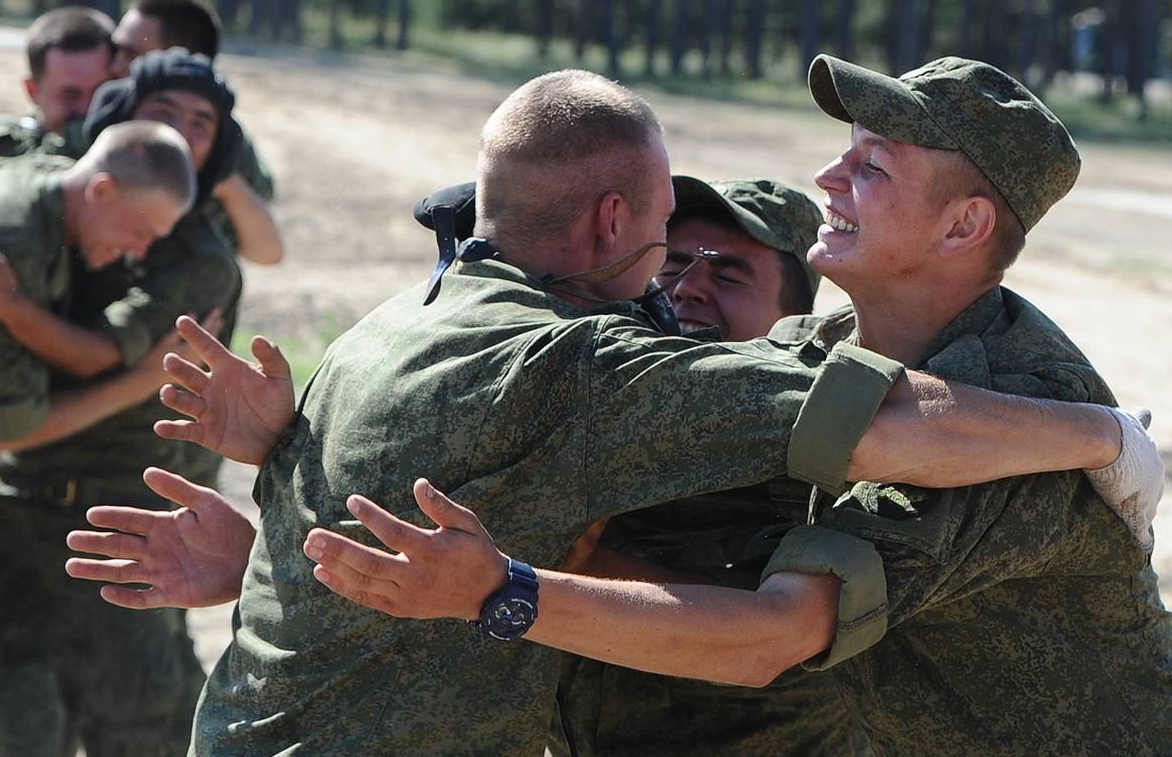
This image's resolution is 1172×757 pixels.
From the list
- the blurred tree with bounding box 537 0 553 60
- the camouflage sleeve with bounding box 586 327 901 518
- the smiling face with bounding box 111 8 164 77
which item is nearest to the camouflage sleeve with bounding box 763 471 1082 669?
the camouflage sleeve with bounding box 586 327 901 518

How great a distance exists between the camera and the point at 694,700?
11.4 ft

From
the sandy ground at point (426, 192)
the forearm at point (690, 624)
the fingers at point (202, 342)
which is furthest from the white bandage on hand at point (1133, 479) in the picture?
the sandy ground at point (426, 192)

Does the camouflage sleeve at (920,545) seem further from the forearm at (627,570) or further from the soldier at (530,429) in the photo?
the forearm at (627,570)

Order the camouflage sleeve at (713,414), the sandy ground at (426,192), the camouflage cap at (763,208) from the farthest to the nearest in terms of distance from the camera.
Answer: the sandy ground at (426,192)
the camouflage cap at (763,208)
the camouflage sleeve at (713,414)

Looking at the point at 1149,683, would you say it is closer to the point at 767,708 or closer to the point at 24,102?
the point at 767,708

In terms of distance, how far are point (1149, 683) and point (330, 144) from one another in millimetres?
20712

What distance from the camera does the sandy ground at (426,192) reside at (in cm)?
1383

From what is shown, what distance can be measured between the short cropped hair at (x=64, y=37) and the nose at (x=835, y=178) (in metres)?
4.40

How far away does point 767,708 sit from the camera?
11.4 ft

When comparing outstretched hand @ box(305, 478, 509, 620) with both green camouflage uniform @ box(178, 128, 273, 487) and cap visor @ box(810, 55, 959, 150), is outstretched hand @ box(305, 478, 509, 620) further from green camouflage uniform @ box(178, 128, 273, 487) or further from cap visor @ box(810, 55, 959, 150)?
green camouflage uniform @ box(178, 128, 273, 487)

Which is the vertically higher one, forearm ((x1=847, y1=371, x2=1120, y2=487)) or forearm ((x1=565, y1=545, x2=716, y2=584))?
forearm ((x1=847, y1=371, x2=1120, y2=487))

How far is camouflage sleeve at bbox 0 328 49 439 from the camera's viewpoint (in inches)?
201

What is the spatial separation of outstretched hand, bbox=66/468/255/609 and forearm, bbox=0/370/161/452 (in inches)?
84.4

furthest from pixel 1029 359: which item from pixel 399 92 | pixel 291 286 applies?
pixel 399 92
